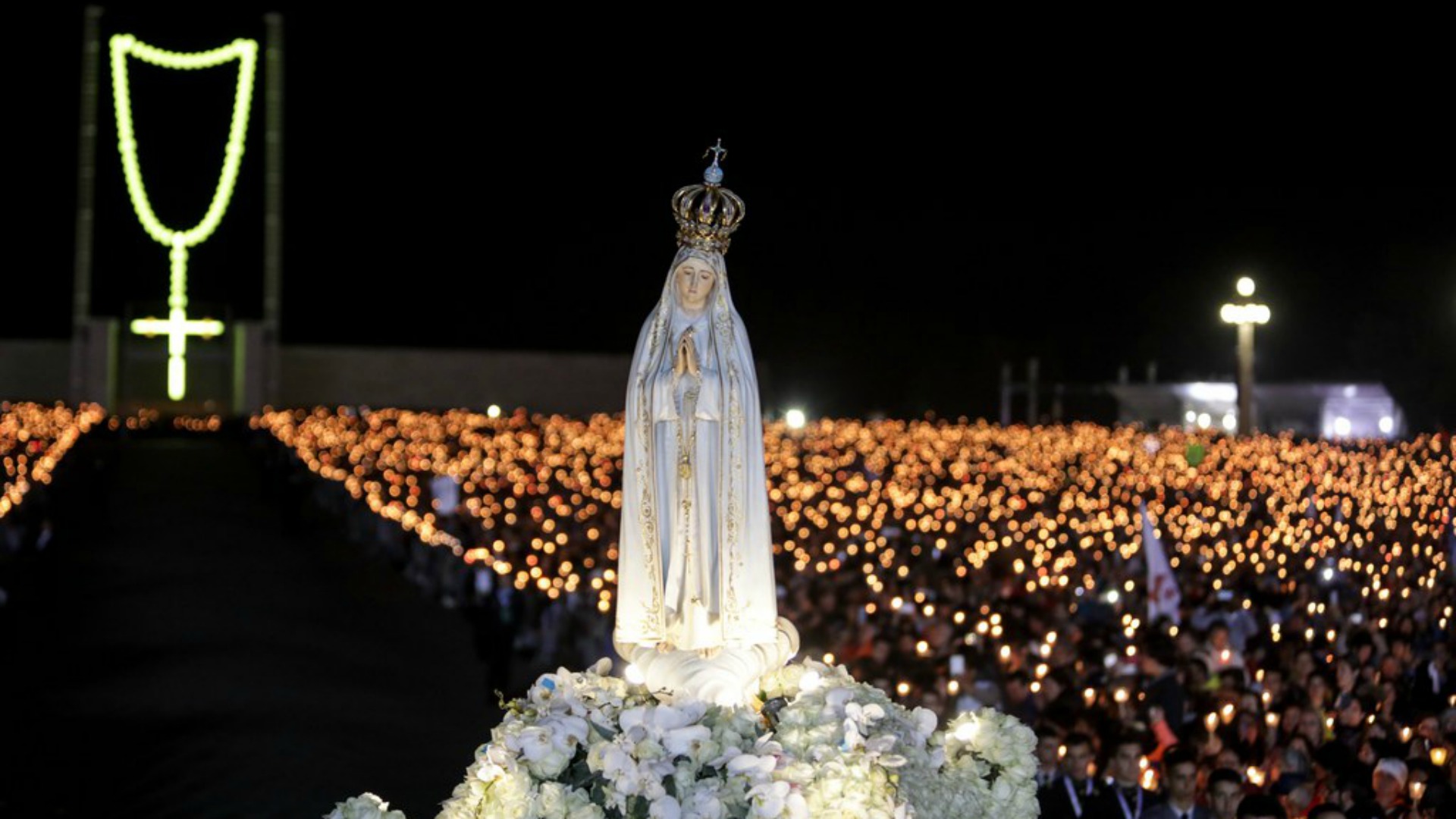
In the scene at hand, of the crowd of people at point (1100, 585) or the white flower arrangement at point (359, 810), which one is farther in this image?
the crowd of people at point (1100, 585)

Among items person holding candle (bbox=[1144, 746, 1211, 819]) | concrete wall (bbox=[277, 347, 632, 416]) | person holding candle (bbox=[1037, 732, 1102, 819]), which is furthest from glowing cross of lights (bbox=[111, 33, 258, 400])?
person holding candle (bbox=[1144, 746, 1211, 819])

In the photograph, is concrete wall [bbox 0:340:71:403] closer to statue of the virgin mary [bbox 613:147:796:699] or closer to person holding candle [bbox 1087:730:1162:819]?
person holding candle [bbox 1087:730:1162:819]

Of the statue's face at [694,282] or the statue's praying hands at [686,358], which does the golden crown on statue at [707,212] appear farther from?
the statue's praying hands at [686,358]

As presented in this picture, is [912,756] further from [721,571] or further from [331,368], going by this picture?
[331,368]

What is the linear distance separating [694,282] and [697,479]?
65 centimetres

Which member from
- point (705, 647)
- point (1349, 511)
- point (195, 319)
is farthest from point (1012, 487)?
point (195, 319)

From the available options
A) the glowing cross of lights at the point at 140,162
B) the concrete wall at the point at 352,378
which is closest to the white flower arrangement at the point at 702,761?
the glowing cross of lights at the point at 140,162

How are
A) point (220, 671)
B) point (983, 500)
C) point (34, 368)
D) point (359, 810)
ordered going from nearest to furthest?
1. point (359, 810)
2. point (220, 671)
3. point (983, 500)
4. point (34, 368)

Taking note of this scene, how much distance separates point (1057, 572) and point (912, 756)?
15.0 metres

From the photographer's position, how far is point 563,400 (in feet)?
189

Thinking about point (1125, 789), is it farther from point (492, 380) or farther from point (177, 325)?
point (492, 380)

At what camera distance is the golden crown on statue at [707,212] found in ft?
23.4

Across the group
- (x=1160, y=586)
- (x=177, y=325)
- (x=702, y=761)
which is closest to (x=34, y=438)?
(x=177, y=325)

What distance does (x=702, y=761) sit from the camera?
591cm
